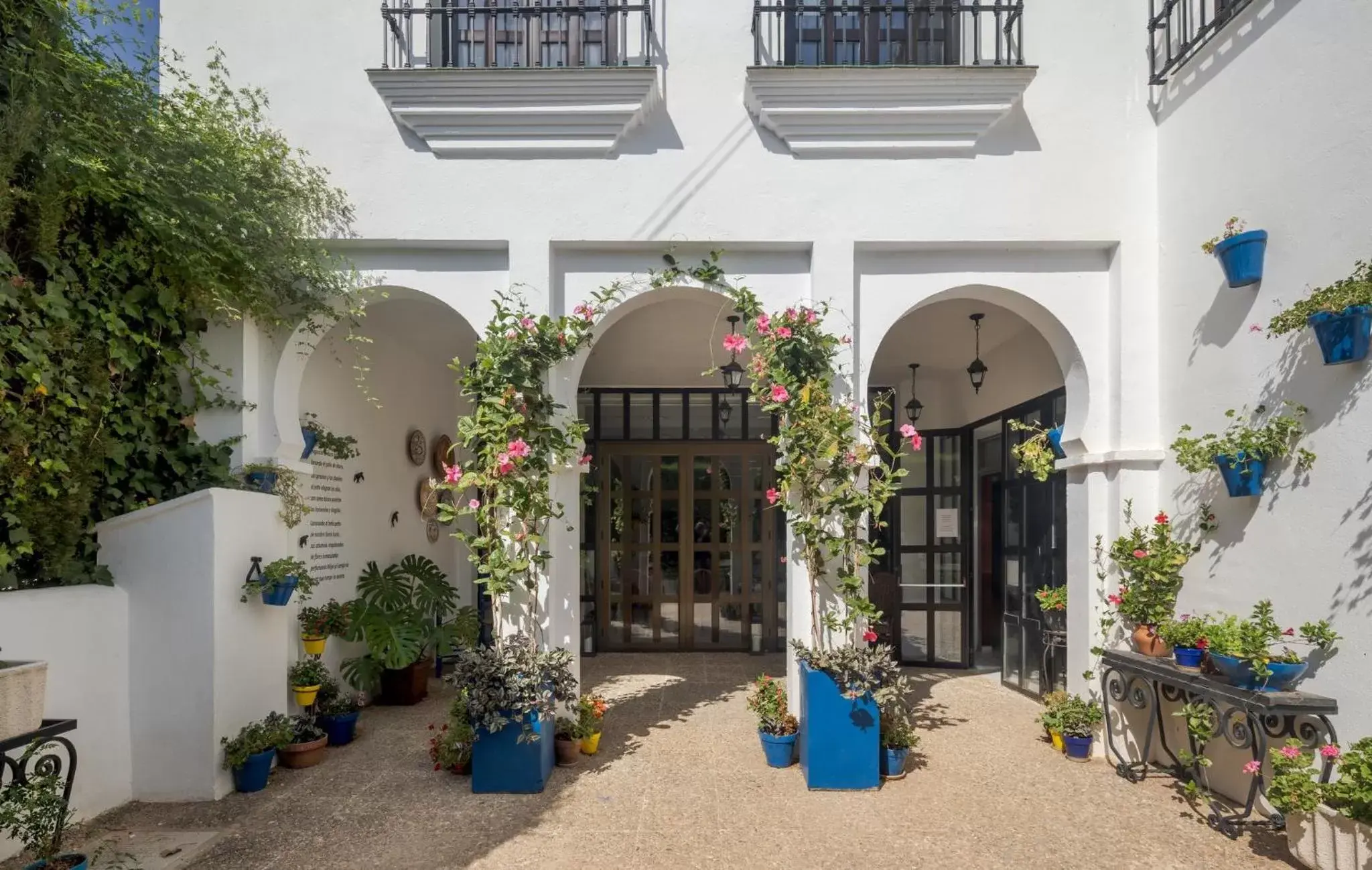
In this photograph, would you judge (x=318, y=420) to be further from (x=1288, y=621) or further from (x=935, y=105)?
(x=1288, y=621)

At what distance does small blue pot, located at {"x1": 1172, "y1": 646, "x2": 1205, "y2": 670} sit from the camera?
3.96 metres

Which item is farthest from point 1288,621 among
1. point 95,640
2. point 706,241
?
point 95,640

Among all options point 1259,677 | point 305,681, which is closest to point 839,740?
point 1259,677

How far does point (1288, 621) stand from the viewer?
3.65 m

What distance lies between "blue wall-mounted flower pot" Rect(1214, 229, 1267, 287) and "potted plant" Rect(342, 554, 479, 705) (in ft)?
18.4

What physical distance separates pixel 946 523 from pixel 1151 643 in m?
3.18

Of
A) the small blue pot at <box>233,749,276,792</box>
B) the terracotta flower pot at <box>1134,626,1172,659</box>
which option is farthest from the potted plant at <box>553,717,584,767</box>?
the terracotta flower pot at <box>1134,626,1172,659</box>

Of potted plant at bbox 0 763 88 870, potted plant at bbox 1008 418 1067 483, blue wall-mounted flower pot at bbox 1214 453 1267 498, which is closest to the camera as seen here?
potted plant at bbox 0 763 88 870

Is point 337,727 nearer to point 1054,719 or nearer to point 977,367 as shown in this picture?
point 1054,719

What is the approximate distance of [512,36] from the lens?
16.4 feet

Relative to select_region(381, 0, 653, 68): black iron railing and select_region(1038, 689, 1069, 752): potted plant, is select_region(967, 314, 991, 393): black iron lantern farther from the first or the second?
select_region(381, 0, 653, 68): black iron railing

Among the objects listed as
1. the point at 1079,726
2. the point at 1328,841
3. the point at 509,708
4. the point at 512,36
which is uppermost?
the point at 512,36

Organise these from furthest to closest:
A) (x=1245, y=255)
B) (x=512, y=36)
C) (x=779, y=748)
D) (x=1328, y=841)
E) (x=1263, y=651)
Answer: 1. (x=512, y=36)
2. (x=779, y=748)
3. (x=1245, y=255)
4. (x=1263, y=651)
5. (x=1328, y=841)

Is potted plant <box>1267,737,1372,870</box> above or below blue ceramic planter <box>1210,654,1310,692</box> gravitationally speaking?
below
